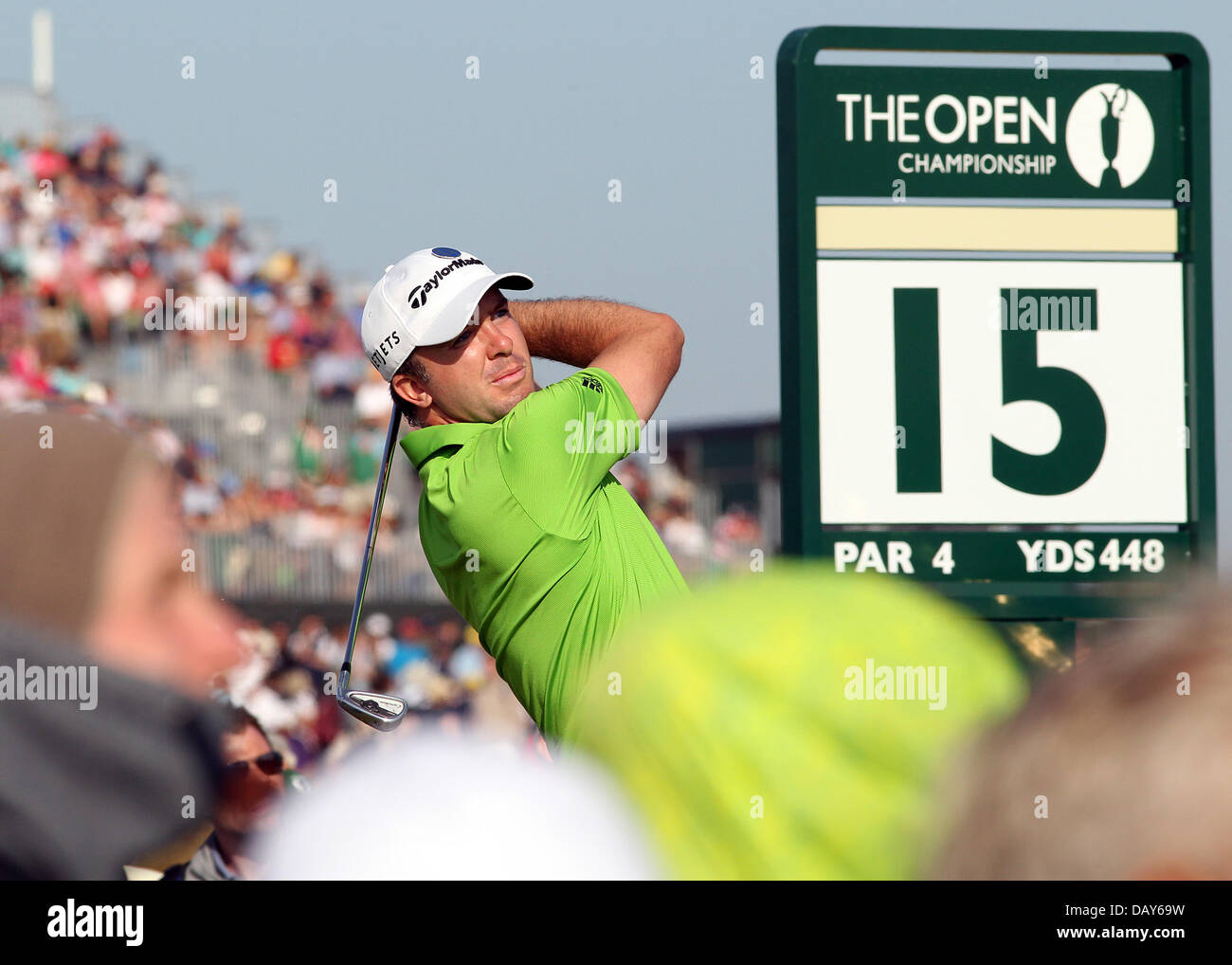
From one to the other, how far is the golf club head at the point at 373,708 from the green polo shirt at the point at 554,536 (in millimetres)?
261

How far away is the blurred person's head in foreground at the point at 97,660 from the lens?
0.82m

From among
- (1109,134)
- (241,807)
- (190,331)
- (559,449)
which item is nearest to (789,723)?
(241,807)

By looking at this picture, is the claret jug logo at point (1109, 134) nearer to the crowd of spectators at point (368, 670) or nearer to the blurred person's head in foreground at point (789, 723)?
the blurred person's head in foreground at point (789, 723)

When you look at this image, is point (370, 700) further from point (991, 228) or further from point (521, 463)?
point (991, 228)

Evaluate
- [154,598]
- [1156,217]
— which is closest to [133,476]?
[154,598]

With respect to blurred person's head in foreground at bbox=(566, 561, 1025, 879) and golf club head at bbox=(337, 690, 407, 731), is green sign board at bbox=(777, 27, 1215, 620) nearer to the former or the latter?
golf club head at bbox=(337, 690, 407, 731)

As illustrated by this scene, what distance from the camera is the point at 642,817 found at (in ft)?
2.44

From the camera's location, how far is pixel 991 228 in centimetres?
534

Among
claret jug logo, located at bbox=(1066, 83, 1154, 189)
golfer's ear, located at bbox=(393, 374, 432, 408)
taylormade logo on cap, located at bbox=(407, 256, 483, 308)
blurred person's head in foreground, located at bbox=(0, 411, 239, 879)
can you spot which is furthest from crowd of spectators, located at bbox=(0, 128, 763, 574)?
blurred person's head in foreground, located at bbox=(0, 411, 239, 879)

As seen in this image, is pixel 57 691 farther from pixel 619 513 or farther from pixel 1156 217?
pixel 1156 217

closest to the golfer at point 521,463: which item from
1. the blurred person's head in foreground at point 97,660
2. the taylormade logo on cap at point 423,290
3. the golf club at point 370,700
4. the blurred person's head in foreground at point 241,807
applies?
the taylormade logo on cap at point 423,290

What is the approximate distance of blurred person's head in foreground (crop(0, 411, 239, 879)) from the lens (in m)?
0.82

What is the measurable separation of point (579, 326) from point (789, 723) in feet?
7.97
